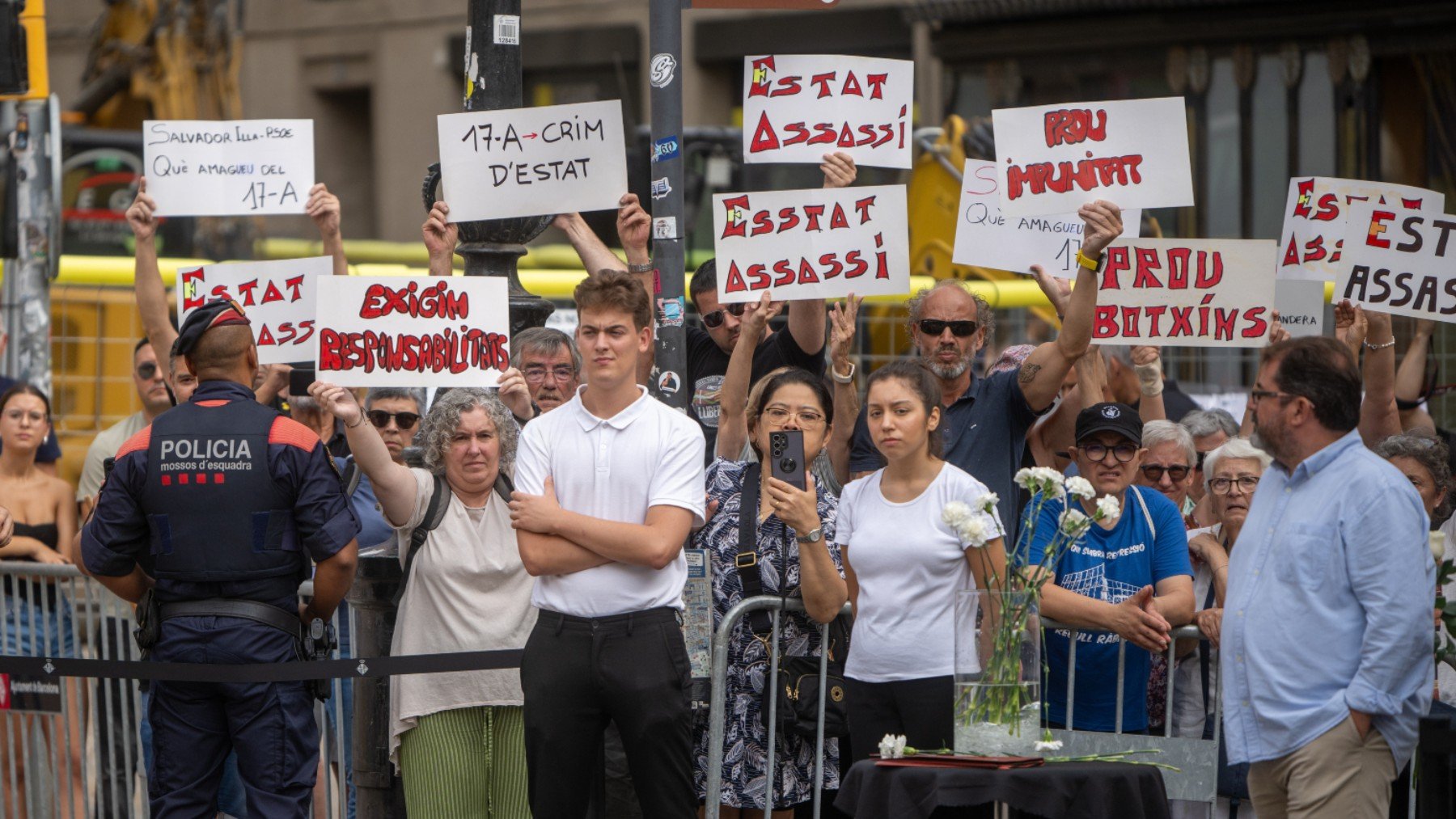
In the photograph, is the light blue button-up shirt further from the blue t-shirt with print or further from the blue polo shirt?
the blue polo shirt

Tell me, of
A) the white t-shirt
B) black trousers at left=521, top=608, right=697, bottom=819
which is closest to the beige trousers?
the white t-shirt

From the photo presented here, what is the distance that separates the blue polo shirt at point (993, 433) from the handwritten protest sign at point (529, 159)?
1460 millimetres

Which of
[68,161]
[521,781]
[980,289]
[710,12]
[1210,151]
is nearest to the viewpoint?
[521,781]

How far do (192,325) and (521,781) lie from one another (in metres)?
1.81

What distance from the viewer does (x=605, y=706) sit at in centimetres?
543

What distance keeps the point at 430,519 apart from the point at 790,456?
1246mm

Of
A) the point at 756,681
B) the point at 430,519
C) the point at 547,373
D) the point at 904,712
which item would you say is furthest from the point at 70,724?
the point at 904,712

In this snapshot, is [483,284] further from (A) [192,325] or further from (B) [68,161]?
(B) [68,161]

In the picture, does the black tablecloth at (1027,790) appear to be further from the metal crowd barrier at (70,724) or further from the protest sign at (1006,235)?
the protest sign at (1006,235)

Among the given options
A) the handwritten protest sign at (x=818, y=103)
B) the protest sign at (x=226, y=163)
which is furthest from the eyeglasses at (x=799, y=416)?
the protest sign at (x=226, y=163)

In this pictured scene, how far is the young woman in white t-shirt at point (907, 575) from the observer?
5.60m

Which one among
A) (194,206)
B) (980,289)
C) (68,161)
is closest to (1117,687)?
(194,206)

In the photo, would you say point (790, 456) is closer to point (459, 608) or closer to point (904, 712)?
point (904, 712)

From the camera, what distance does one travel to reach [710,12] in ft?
78.0
